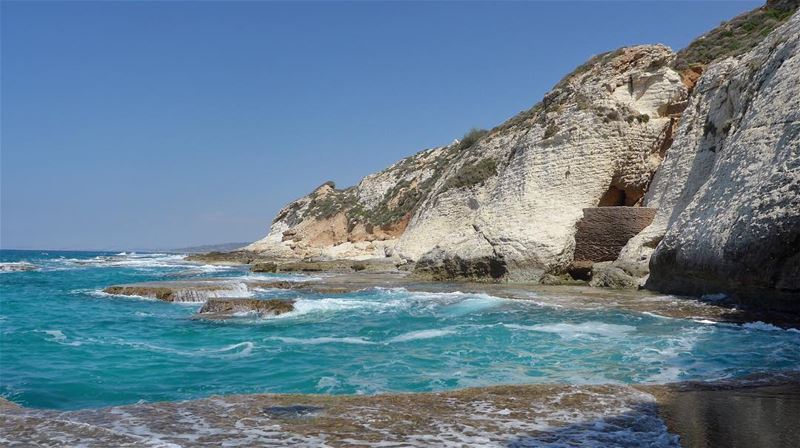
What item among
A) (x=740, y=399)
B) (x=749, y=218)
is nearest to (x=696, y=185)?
(x=749, y=218)

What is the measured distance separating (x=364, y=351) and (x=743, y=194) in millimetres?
8036

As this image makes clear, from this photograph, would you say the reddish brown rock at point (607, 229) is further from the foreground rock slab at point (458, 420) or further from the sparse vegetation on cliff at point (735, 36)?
the foreground rock slab at point (458, 420)

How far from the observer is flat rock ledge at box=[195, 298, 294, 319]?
44.5 ft

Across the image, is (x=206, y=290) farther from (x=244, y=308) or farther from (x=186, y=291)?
(x=244, y=308)

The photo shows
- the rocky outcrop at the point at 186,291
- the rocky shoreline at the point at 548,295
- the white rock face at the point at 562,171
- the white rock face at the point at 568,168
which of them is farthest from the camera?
the white rock face at the point at 562,171

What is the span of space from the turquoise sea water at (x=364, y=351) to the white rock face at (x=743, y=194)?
1552mm

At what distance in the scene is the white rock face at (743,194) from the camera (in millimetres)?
10344

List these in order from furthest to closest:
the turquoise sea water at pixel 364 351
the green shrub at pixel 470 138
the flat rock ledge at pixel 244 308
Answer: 1. the green shrub at pixel 470 138
2. the flat rock ledge at pixel 244 308
3. the turquoise sea water at pixel 364 351

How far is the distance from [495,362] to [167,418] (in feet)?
14.6

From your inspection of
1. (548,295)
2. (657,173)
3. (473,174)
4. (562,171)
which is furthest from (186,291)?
(473,174)

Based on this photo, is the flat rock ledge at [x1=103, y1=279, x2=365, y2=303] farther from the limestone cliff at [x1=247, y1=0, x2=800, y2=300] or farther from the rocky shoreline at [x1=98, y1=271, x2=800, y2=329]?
the limestone cliff at [x1=247, y1=0, x2=800, y2=300]

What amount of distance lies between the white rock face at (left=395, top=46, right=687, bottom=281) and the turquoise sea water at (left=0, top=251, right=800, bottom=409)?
7250mm

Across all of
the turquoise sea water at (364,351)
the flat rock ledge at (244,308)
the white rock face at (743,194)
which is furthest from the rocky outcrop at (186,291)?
the white rock face at (743,194)

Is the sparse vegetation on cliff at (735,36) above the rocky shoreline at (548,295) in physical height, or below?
above
